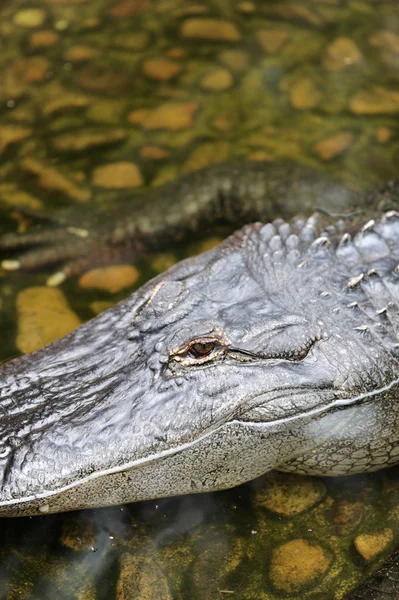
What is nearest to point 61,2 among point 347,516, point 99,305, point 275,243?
point 99,305

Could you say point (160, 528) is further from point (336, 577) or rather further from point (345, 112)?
point (345, 112)

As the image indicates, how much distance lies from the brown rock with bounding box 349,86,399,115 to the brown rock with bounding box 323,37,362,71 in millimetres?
336

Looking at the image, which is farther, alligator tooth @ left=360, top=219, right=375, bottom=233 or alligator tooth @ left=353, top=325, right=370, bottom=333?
alligator tooth @ left=360, top=219, right=375, bottom=233

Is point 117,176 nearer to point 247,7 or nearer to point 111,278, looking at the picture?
point 111,278

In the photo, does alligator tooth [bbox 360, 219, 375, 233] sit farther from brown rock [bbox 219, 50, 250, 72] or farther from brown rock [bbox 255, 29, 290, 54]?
brown rock [bbox 255, 29, 290, 54]

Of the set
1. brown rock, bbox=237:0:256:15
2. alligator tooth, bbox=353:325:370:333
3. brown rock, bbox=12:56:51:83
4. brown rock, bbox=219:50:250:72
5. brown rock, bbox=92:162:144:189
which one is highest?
alligator tooth, bbox=353:325:370:333

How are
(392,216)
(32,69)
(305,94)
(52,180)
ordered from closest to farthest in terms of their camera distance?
(392,216) < (52,180) < (305,94) < (32,69)

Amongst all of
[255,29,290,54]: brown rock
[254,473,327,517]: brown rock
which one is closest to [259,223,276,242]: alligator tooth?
[254,473,327,517]: brown rock

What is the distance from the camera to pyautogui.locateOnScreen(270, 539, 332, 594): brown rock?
250 centimetres

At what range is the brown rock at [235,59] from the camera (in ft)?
16.7

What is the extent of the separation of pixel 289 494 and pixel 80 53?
3.61 m

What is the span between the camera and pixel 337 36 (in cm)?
532

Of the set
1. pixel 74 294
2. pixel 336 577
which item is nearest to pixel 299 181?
pixel 74 294

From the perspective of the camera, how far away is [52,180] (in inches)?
168
